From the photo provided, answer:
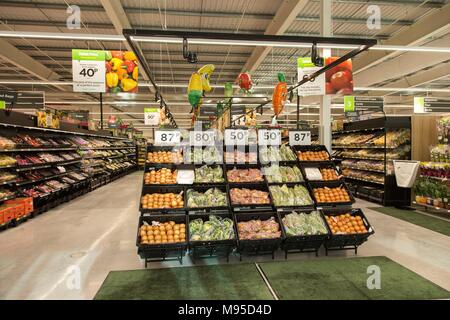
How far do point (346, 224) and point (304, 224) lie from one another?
67 cm

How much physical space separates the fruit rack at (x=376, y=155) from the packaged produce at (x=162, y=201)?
411 cm

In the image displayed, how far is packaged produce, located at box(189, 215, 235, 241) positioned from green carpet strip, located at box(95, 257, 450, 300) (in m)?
0.38

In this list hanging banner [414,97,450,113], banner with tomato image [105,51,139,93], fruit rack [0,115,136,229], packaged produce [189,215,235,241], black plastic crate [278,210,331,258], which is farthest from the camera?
hanging banner [414,97,450,113]

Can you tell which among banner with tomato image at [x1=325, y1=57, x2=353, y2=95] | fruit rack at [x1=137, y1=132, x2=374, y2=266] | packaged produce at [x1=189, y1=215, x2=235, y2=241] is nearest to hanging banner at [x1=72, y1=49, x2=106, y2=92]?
fruit rack at [x1=137, y1=132, x2=374, y2=266]

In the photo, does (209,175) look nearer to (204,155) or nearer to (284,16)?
(204,155)

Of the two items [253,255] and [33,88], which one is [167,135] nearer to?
[253,255]

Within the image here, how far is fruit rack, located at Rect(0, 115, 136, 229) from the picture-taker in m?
6.63

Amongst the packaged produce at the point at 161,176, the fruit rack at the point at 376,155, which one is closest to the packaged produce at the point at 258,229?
the packaged produce at the point at 161,176

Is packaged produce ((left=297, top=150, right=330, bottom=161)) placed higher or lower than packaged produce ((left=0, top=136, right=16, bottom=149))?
lower

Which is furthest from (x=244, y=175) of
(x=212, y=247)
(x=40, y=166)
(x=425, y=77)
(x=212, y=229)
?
(x=425, y=77)

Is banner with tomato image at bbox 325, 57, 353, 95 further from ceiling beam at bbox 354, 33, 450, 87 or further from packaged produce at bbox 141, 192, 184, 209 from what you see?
ceiling beam at bbox 354, 33, 450, 87

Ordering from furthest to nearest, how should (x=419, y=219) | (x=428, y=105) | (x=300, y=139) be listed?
(x=428, y=105), (x=419, y=219), (x=300, y=139)

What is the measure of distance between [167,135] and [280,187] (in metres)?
2.11

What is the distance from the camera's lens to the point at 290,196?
4.91 metres
